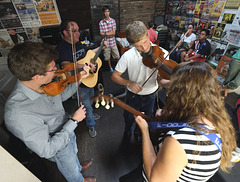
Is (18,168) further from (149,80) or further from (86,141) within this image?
(149,80)

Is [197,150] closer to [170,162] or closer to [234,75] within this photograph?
[170,162]

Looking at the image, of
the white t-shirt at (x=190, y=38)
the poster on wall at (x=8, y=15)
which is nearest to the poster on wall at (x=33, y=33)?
the poster on wall at (x=8, y=15)

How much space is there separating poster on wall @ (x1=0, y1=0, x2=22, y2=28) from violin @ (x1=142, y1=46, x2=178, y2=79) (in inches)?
137

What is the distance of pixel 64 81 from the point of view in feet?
5.07

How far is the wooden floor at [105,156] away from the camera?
184cm

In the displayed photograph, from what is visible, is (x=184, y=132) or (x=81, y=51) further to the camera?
(x=81, y=51)

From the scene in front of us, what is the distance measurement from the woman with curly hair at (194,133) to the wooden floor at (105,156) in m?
1.26

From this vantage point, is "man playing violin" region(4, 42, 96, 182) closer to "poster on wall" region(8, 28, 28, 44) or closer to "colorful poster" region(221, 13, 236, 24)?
"poster on wall" region(8, 28, 28, 44)

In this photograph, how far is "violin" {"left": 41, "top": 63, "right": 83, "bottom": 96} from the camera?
1210 mm

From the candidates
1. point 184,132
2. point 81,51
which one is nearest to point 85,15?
point 81,51

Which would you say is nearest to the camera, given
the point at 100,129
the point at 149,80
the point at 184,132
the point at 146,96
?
the point at 184,132

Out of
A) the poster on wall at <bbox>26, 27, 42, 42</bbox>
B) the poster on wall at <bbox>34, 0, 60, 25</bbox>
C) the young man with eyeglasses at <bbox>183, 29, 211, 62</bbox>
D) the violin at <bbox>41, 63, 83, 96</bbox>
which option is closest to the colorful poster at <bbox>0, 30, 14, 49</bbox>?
the poster on wall at <bbox>26, 27, 42, 42</bbox>

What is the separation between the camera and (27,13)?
10.1 feet

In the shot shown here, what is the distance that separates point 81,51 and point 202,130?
2.10m
